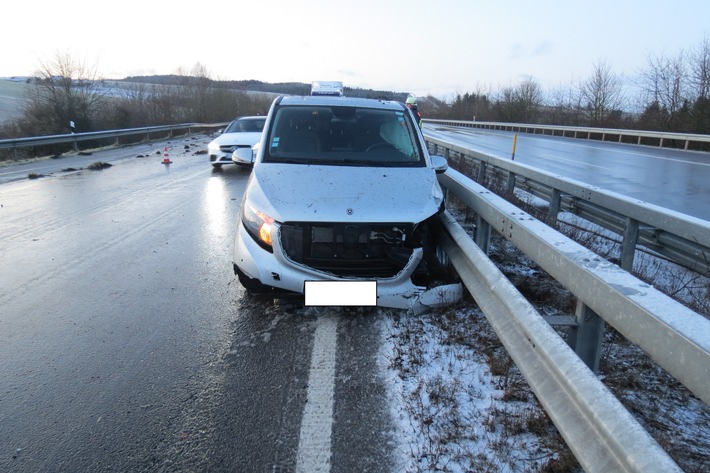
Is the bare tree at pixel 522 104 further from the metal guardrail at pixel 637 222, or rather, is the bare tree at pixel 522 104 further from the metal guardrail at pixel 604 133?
the metal guardrail at pixel 637 222

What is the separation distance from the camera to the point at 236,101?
198 ft

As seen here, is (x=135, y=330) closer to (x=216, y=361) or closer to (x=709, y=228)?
(x=216, y=361)

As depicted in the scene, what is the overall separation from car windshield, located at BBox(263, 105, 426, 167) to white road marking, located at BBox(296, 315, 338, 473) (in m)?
1.98

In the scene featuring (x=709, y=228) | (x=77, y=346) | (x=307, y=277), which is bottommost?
(x=77, y=346)

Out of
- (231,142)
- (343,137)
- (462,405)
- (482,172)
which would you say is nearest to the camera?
(462,405)

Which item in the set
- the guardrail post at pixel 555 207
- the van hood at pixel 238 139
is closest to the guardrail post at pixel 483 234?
the guardrail post at pixel 555 207

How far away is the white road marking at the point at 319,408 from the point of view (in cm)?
251

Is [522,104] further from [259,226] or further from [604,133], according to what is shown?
[259,226]

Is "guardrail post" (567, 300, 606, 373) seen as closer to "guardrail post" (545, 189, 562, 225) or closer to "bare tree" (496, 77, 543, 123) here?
"guardrail post" (545, 189, 562, 225)

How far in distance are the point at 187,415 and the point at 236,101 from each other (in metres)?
61.9

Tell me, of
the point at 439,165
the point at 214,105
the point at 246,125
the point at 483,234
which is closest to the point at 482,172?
the point at 439,165

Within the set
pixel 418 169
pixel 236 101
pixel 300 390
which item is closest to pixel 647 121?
pixel 418 169

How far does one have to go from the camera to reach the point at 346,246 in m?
4.01

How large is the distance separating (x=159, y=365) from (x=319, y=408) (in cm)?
130
